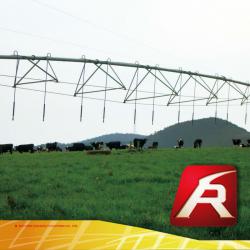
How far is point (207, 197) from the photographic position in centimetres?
1008

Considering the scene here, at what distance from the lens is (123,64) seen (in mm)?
35688

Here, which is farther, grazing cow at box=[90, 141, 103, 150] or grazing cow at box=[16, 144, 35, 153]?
grazing cow at box=[90, 141, 103, 150]

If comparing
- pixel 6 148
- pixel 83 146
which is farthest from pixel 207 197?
pixel 83 146

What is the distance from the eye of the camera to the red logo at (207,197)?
10086 mm

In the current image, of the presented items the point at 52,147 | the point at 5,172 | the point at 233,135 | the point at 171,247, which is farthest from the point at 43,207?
the point at 233,135

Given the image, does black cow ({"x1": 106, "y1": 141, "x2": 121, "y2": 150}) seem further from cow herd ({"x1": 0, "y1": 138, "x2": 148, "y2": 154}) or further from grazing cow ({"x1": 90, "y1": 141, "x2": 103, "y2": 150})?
grazing cow ({"x1": 90, "y1": 141, "x2": 103, "y2": 150})

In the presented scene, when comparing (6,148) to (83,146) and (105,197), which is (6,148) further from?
(105,197)

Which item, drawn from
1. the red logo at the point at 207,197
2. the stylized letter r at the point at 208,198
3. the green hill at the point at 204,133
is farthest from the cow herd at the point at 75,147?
the green hill at the point at 204,133

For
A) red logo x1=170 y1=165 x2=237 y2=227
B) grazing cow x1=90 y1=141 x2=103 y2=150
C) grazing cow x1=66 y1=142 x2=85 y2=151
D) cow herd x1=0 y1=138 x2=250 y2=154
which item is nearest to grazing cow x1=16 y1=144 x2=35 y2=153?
cow herd x1=0 y1=138 x2=250 y2=154

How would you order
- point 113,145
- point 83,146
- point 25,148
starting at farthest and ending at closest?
point 83,146 → point 113,145 → point 25,148

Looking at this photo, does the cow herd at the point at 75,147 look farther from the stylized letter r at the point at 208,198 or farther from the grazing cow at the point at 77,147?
the stylized letter r at the point at 208,198

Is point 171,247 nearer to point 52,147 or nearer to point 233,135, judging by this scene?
point 52,147

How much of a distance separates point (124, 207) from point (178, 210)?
331cm

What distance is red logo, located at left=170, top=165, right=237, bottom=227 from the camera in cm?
1009
